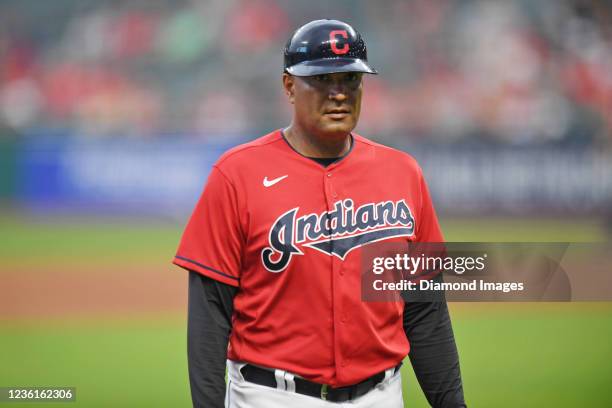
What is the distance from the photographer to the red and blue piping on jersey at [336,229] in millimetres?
1870

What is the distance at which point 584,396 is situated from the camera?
14.4ft

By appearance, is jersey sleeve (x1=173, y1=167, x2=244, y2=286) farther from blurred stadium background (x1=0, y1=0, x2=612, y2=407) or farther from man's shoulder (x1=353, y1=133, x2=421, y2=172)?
blurred stadium background (x1=0, y1=0, x2=612, y2=407)

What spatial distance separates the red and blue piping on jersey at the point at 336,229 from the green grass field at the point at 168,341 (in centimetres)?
249

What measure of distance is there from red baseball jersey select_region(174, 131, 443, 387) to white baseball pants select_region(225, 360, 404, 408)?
0.13 feet

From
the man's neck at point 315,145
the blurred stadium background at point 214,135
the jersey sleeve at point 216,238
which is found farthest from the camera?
the blurred stadium background at point 214,135

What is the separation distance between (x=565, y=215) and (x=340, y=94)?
473cm

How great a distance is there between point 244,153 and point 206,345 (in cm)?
48

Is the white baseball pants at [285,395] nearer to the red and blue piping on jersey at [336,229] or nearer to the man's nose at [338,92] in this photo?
the red and blue piping on jersey at [336,229]

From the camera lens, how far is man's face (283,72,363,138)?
1916mm

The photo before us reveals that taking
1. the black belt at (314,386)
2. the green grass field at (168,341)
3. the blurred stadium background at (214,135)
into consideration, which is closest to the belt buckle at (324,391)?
the black belt at (314,386)

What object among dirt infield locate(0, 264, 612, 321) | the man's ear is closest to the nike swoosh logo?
the man's ear

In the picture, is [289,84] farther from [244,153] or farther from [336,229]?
[336,229]

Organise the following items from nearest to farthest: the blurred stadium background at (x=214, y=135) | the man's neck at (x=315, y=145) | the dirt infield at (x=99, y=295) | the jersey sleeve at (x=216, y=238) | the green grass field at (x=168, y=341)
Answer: the jersey sleeve at (x=216, y=238) → the man's neck at (x=315, y=145) → the green grass field at (x=168, y=341) → the blurred stadium background at (x=214, y=135) → the dirt infield at (x=99, y=295)

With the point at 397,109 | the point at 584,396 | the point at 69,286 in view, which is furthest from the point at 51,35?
the point at 584,396
